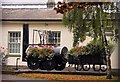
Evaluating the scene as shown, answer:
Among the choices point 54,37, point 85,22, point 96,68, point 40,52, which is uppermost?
point 85,22

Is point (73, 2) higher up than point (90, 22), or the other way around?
point (73, 2)

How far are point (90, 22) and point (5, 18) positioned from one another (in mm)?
572

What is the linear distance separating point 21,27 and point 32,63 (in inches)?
10.0

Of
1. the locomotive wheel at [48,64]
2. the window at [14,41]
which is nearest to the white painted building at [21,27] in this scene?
the window at [14,41]

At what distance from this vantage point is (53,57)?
73.3 inches

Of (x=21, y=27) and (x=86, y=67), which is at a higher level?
(x=21, y=27)

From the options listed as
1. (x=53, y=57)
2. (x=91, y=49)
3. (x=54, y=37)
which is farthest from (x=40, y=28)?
(x=91, y=49)

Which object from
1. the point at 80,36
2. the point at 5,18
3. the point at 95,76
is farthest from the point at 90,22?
the point at 5,18

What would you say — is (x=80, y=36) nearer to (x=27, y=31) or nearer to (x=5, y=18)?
(x=27, y=31)

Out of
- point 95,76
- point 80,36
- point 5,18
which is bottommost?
point 95,76

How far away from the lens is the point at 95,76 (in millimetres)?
1843

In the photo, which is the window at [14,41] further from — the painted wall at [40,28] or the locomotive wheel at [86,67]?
the locomotive wheel at [86,67]

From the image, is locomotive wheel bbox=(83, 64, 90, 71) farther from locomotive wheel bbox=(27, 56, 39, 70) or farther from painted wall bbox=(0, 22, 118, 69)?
locomotive wheel bbox=(27, 56, 39, 70)

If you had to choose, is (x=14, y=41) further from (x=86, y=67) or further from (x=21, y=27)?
(x=86, y=67)
